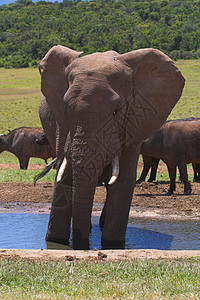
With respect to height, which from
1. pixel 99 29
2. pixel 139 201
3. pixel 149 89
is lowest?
pixel 139 201

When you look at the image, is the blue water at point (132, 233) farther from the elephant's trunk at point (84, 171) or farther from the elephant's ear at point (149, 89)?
the elephant's ear at point (149, 89)

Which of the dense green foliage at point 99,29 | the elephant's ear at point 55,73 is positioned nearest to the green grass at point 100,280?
the elephant's ear at point 55,73

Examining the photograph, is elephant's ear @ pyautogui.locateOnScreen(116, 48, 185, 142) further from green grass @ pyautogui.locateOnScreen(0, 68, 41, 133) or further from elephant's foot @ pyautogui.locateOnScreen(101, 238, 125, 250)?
green grass @ pyautogui.locateOnScreen(0, 68, 41, 133)

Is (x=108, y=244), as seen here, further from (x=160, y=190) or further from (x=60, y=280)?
(x=160, y=190)

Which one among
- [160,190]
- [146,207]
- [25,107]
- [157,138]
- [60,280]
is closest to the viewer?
[60,280]

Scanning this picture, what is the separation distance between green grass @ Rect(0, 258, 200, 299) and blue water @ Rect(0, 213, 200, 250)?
289 centimetres

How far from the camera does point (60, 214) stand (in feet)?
27.9

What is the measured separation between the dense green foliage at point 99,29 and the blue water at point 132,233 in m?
70.5

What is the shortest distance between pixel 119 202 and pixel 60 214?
948 mm

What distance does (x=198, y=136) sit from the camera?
17.0m

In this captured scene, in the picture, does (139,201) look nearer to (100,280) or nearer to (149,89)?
(149,89)

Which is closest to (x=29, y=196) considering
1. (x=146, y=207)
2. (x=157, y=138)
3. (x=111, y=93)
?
(x=146, y=207)

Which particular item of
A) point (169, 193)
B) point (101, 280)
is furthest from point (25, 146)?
point (101, 280)

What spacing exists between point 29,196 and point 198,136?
5942 millimetres
